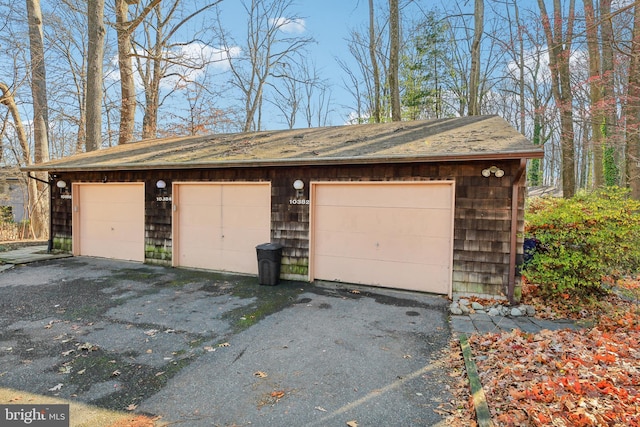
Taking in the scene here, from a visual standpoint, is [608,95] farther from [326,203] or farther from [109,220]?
[109,220]

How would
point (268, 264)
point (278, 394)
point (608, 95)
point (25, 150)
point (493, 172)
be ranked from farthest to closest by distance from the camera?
point (25, 150) < point (608, 95) < point (268, 264) < point (493, 172) < point (278, 394)

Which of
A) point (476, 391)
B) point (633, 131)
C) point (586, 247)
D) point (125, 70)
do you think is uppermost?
point (125, 70)

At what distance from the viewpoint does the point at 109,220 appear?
8641 mm

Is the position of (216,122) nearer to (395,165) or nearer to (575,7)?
(395,165)

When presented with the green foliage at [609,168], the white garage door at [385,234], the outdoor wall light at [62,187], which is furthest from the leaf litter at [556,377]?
the green foliage at [609,168]

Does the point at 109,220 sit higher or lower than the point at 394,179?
lower

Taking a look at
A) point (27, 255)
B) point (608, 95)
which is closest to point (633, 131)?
point (608, 95)

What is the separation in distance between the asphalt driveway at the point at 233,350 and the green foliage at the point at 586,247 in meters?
1.62

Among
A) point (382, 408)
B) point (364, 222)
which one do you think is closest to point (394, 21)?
point (364, 222)

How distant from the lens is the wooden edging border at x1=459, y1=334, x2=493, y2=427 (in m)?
2.46

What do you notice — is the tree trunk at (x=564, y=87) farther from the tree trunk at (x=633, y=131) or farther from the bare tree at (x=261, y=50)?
the bare tree at (x=261, y=50)

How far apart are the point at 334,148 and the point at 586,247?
4.24 m

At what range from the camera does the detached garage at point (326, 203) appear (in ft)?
17.5

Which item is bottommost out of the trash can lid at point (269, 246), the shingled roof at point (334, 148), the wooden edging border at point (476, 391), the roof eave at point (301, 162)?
the wooden edging border at point (476, 391)
